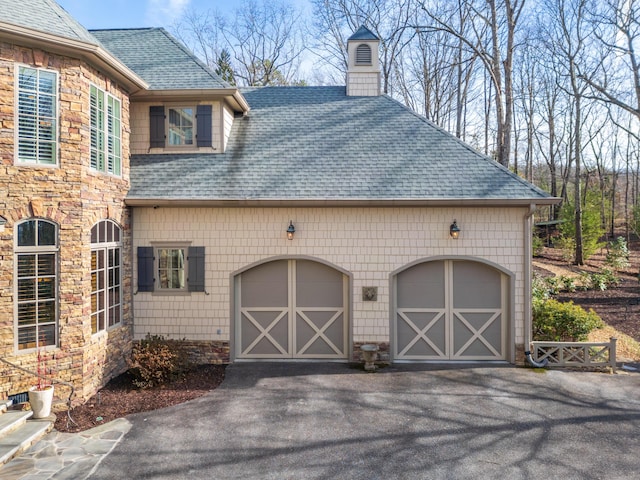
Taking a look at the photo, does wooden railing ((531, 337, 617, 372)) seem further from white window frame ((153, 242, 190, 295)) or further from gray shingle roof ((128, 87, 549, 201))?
white window frame ((153, 242, 190, 295))

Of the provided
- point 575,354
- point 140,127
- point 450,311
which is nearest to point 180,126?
point 140,127

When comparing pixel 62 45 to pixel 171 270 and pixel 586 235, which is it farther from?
pixel 586 235

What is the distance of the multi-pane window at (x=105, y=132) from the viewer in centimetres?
770

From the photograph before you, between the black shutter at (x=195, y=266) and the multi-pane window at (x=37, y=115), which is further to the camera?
the black shutter at (x=195, y=266)

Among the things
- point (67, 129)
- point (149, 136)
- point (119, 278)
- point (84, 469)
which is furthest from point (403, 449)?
point (149, 136)

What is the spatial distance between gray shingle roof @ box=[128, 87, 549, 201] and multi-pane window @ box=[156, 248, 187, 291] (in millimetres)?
1208

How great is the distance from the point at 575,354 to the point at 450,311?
2.50 meters

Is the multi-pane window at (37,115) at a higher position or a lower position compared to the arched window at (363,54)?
lower

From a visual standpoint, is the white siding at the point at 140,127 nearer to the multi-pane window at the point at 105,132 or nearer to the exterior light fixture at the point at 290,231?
the multi-pane window at the point at 105,132

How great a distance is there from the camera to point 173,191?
8969 mm

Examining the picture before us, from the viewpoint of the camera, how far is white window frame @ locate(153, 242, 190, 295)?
9078mm

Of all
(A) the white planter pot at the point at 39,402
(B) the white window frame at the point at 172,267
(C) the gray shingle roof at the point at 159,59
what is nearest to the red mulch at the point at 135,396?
(A) the white planter pot at the point at 39,402

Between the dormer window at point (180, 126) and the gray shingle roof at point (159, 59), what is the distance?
524 millimetres

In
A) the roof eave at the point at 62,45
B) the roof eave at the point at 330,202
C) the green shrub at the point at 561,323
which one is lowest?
the green shrub at the point at 561,323
